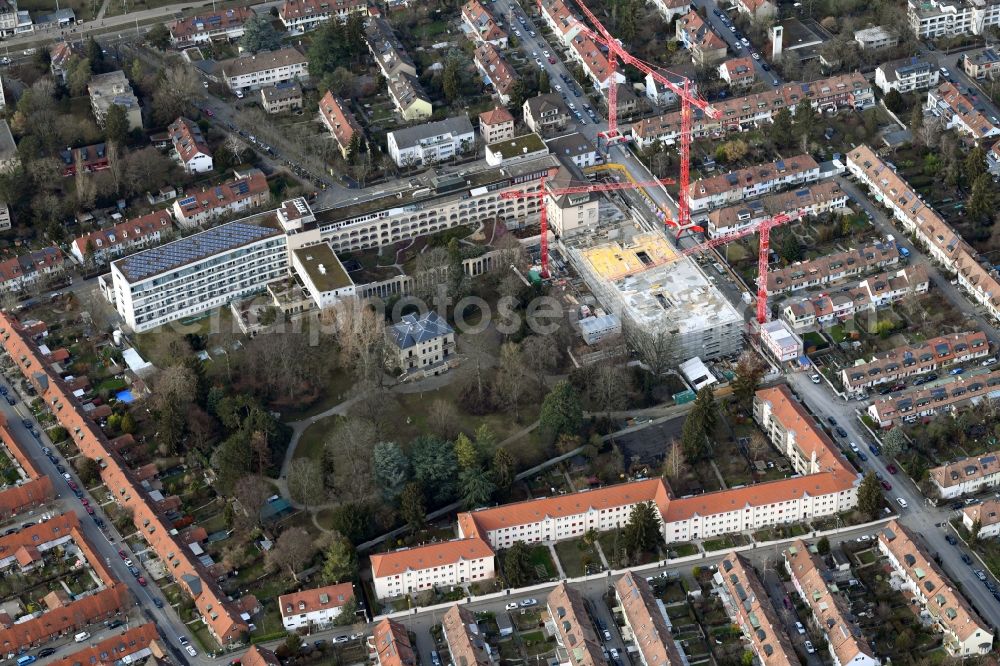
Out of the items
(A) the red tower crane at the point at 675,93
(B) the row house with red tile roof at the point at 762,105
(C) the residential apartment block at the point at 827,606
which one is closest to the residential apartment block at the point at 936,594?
(C) the residential apartment block at the point at 827,606

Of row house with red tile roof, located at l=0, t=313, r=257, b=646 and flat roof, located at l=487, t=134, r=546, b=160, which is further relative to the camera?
flat roof, located at l=487, t=134, r=546, b=160

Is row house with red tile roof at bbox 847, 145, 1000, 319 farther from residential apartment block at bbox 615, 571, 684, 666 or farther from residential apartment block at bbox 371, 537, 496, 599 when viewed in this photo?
residential apartment block at bbox 371, 537, 496, 599

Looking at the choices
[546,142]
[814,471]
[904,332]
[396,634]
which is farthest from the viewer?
[546,142]

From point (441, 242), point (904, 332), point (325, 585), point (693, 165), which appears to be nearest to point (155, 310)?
point (441, 242)

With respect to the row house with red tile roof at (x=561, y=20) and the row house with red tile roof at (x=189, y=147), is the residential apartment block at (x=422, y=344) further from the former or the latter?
the row house with red tile roof at (x=561, y=20)

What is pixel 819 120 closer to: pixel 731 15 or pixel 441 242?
pixel 731 15

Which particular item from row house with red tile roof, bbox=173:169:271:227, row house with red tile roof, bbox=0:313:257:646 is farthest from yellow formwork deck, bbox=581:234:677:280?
row house with red tile roof, bbox=0:313:257:646
